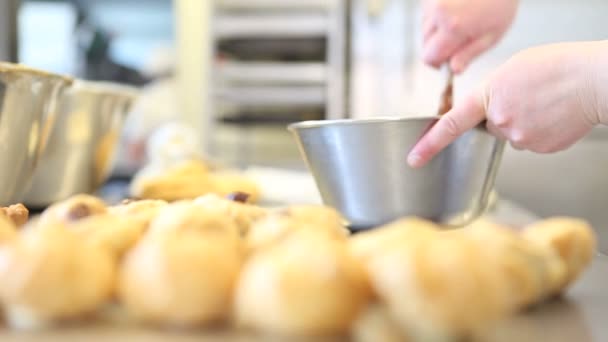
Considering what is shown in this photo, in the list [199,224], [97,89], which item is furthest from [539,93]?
[97,89]

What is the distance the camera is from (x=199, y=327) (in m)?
0.29

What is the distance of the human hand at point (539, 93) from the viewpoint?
0.68 meters

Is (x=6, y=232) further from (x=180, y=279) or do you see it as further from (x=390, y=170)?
(x=390, y=170)

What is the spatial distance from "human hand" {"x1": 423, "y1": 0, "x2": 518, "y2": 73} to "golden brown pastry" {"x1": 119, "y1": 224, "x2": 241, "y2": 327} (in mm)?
726

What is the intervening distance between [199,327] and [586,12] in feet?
5.20

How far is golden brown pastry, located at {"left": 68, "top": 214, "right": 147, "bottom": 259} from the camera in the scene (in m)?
0.32

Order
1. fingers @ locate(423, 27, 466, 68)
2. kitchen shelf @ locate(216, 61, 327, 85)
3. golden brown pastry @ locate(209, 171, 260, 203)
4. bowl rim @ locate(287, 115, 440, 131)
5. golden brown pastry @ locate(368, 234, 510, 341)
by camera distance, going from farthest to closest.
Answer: kitchen shelf @ locate(216, 61, 327, 85) < golden brown pastry @ locate(209, 171, 260, 203) < fingers @ locate(423, 27, 466, 68) < bowl rim @ locate(287, 115, 440, 131) < golden brown pastry @ locate(368, 234, 510, 341)

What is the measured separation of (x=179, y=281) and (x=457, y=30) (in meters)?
0.78

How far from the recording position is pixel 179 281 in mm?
278

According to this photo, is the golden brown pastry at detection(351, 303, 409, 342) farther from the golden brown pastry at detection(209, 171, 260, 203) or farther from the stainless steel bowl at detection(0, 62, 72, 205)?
the golden brown pastry at detection(209, 171, 260, 203)

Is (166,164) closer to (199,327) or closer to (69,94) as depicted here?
(69,94)

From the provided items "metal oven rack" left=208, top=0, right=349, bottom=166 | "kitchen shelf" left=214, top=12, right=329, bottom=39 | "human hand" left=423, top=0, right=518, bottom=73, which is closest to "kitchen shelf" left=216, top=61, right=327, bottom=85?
"metal oven rack" left=208, top=0, right=349, bottom=166

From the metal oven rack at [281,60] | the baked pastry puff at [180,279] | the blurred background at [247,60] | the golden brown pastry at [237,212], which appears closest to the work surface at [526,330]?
the baked pastry puff at [180,279]

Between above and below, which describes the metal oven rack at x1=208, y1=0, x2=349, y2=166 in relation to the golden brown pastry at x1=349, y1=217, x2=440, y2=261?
below
